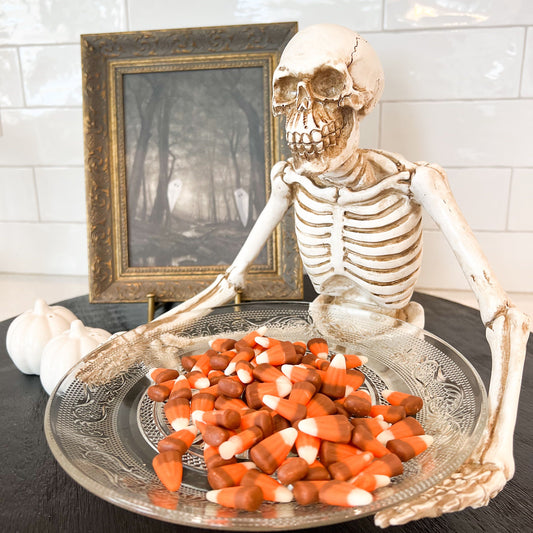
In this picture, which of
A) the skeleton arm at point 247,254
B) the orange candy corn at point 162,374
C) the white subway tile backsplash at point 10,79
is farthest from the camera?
the white subway tile backsplash at point 10,79

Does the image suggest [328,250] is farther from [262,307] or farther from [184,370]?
[184,370]

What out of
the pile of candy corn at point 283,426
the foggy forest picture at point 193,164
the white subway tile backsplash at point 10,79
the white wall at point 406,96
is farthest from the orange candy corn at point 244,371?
the white subway tile backsplash at point 10,79

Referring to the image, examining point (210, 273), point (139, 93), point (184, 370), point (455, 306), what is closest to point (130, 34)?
point (139, 93)

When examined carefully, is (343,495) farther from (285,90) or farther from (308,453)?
(285,90)

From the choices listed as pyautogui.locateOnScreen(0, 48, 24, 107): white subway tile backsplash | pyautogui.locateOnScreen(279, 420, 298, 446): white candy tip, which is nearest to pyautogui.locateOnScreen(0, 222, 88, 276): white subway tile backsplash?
pyautogui.locateOnScreen(0, 48, 24, 107): white subway tile backsplash

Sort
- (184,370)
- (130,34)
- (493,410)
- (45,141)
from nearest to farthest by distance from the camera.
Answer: (493,410) < (184,370) < (130,34) < (45,141)

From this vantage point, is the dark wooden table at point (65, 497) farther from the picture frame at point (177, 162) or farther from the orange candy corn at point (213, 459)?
the picture frame at point (177, 162)

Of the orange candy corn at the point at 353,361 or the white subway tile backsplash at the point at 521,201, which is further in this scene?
the white subway tile backsplash at the point at 521,201

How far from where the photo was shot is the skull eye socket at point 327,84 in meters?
0.50

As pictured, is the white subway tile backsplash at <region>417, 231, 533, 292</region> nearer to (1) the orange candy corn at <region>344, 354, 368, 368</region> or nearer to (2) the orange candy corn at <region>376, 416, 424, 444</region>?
(1) the orange candy corn at <region>344, 354, 368, 368</region>

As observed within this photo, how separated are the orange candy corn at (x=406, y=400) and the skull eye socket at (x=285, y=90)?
0.33 m

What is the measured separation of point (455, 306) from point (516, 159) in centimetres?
32

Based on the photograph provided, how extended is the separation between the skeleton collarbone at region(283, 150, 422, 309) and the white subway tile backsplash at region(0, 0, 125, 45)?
607mm

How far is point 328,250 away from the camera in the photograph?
0.64m
